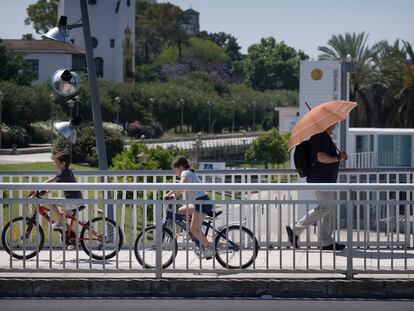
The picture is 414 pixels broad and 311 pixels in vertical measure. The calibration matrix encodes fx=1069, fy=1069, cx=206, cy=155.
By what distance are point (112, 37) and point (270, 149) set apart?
43345 mm

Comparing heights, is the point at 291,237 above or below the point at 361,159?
above

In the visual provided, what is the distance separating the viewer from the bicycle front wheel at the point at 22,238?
11758 millimetres

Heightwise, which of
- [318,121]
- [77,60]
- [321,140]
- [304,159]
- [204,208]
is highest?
[77,60]

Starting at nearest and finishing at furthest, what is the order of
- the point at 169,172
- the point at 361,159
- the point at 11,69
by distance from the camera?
the point at 169,172
the point at 361,159
the point at 11,69

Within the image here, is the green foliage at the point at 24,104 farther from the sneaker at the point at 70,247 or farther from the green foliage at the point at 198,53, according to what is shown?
the green foliage at the point at 198,53

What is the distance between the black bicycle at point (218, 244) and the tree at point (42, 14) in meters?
142

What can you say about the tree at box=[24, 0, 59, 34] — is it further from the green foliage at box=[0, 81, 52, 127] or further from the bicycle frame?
the bicycle frame

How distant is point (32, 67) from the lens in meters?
113

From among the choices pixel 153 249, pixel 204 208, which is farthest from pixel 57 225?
pixel 204 208

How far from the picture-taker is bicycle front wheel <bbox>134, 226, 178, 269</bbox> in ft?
38.0

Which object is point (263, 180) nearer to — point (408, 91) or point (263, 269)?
point (263, 269)

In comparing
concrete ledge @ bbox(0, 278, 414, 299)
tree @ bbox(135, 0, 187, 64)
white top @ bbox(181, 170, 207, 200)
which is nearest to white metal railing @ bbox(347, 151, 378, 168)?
white top @ bbox(181, 170, 207, 200)

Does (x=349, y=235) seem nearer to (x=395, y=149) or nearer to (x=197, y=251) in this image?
(x=197, y=251)

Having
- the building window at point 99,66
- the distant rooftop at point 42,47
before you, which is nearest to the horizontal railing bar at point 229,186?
the distant rooftop at point 42,47
